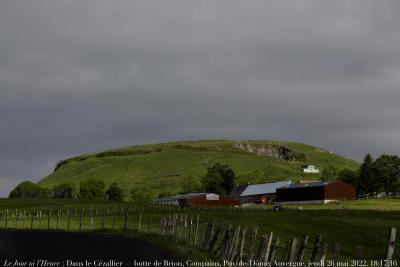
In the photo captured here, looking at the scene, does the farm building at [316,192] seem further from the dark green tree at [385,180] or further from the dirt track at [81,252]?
the dirt track at [81,252]

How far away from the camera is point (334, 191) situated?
543ft

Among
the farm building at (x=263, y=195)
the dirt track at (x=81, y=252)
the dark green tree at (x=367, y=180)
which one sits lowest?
the dirt track at (x=81, y=252)

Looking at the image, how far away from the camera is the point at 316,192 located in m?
165

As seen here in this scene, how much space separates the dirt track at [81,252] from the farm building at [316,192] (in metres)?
125

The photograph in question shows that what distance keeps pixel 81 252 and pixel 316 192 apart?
136 metres

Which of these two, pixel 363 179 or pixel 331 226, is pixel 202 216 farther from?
pixel 363 179

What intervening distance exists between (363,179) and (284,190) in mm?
24812

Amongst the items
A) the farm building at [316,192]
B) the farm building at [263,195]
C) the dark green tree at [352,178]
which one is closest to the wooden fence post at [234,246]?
the farm building at [316,192]

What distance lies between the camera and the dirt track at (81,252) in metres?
29.6

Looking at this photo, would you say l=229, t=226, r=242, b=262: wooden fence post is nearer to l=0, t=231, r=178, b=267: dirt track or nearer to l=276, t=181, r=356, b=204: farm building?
l=0, t=231, r=178, b=267: dirt track

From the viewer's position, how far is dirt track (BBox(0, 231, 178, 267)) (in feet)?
97.2

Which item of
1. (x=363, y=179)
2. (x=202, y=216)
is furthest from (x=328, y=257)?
(x=363, y=179)

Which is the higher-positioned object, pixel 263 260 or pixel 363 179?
pixel 363 179

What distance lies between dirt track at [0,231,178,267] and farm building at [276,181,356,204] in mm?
125461
